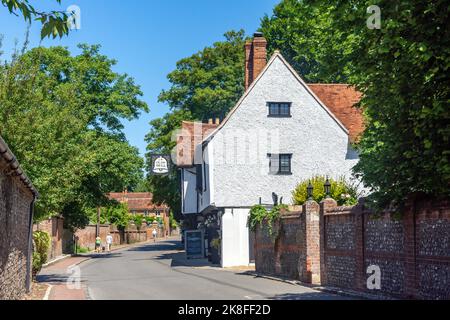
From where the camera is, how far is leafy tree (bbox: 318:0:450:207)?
40.9 ft

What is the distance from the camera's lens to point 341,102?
39.9m

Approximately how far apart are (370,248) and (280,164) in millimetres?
18303

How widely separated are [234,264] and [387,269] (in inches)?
739

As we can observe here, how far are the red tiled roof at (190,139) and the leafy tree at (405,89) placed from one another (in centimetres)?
2693

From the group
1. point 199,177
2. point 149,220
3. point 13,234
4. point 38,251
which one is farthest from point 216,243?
point 149,220

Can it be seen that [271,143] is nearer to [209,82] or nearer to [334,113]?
[334,113]

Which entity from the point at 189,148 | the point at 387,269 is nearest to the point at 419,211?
the point at 387,269

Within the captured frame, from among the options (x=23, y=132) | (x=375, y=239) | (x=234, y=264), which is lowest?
(x=234, y=264)

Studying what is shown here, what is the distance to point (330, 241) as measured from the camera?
21609mm

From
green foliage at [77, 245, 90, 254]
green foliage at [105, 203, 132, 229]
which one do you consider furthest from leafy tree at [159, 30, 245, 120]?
green foliage at [105, 203, 132, 229]

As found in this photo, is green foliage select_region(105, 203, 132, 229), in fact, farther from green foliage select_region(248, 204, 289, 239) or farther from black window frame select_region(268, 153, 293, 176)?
green foliage select_region(248, 204, 289, 239)

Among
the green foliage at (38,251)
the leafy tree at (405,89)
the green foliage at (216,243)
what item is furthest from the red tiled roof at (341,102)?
the leafy tree at (405,89)

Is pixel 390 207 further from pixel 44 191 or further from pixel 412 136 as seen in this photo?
pixel 44 191

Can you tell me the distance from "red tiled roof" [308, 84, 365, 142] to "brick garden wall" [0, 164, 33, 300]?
24.3 metres
